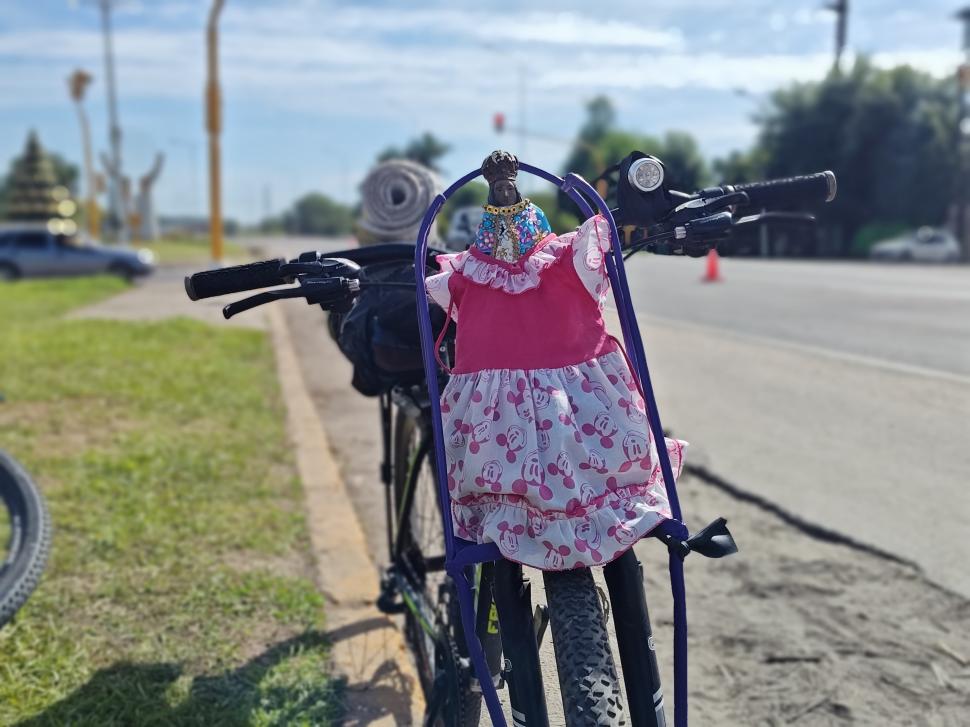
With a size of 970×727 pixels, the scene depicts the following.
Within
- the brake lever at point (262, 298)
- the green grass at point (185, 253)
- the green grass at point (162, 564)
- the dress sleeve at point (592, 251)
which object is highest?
the dress sleeve at point (592, 251)

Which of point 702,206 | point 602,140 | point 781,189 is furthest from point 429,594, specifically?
point 602,140

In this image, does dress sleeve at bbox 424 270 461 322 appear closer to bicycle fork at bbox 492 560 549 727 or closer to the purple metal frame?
the purple metal frame

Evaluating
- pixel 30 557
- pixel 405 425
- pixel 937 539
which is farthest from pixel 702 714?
pixel 30 557

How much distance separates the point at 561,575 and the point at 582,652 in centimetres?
16

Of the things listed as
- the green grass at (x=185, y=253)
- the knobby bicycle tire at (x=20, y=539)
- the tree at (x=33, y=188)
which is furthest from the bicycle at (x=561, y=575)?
the tree at (x=33, y=188)

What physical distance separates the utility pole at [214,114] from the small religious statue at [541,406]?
65.3 ft

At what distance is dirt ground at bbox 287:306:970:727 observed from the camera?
3.13 m

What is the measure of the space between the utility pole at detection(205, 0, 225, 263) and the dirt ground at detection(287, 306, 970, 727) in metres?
18.6

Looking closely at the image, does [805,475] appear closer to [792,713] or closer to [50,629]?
[792,713]

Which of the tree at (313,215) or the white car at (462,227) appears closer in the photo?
the white car at (462,227)

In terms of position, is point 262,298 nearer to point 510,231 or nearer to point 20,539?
point 510,231

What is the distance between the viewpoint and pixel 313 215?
128250mm

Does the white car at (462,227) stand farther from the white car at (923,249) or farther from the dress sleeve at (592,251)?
the white car at (923,249)

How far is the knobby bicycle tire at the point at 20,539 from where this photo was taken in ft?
10.8
